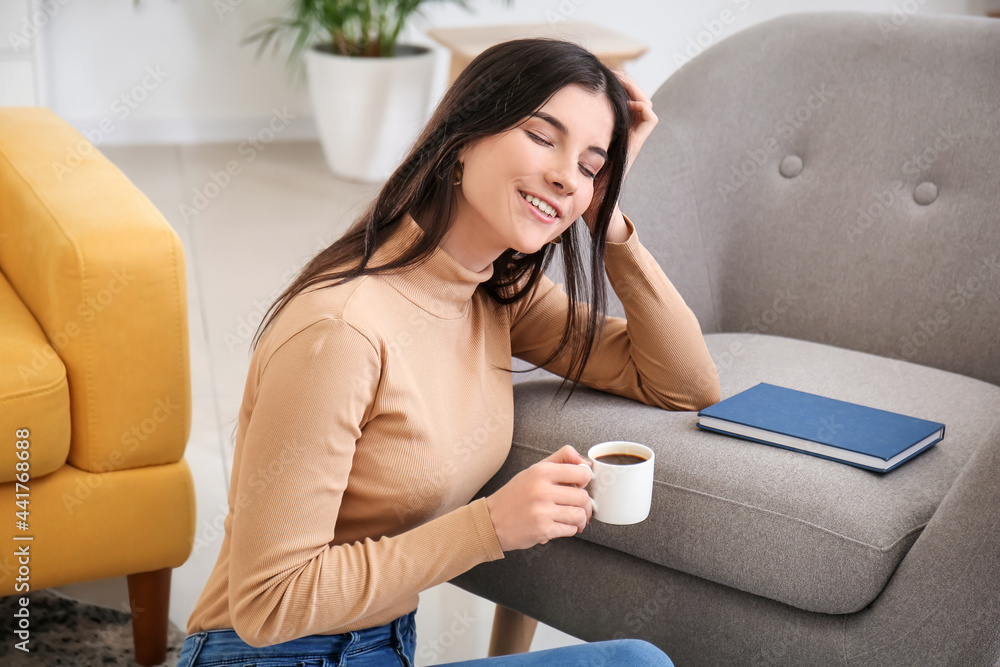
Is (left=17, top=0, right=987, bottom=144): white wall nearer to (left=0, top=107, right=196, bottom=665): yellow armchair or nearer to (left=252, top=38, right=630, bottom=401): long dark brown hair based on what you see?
(left=0, top=107, right=196, bottom=665): yellow armchair

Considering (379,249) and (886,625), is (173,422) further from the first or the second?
(886,625)

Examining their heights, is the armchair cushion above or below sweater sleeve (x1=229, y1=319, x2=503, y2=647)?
below

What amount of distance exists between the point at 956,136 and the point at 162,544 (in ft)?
4.81

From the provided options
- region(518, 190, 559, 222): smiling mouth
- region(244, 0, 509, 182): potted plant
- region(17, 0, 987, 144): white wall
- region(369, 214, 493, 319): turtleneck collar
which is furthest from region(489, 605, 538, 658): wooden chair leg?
region(17, 0, 987, 144): white wall

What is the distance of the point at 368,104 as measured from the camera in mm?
4168

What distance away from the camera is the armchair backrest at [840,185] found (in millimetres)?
1750

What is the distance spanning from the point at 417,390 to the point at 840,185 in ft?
3.60

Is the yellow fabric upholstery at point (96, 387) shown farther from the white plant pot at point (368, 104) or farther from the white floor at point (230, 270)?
the white plant pot at point (368, 104)

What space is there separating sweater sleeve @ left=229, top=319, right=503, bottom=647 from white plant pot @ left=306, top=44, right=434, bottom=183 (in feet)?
10.8

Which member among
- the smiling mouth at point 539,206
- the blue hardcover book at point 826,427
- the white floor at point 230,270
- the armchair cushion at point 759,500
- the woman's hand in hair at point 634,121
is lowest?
the white floor at point 230,270

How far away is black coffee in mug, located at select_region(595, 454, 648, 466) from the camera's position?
1069 mm

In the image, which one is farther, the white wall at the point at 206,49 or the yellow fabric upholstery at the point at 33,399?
the white wall at the point at 206,49

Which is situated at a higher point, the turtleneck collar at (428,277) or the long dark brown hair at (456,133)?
the long dark brown hair at (456,133)

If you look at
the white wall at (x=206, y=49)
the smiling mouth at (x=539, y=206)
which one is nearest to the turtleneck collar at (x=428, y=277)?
the smiling mouth at (x=539, y=206)
